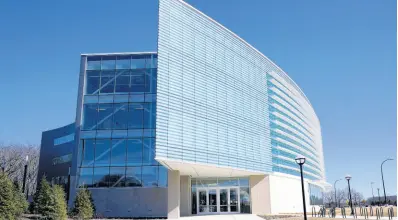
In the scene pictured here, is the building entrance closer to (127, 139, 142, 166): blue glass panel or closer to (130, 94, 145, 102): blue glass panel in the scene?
(127, 139, 142, 166): blue glass panel

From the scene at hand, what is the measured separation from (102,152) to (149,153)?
4586 mm

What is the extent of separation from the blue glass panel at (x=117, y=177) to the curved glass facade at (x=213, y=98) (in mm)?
10368

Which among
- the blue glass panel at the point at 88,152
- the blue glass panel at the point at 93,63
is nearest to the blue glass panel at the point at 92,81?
the blue glass panel at the point at 93,63

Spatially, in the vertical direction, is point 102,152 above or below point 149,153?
above

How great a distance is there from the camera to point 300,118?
2290 inches

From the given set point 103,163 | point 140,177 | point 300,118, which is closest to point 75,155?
point 103,163

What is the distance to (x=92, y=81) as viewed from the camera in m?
38.4

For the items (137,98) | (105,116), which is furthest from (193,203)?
(105,116)

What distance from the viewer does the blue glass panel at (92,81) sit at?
125ft

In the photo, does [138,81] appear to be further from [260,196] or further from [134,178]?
[260,196]

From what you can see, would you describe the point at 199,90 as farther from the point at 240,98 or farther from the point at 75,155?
the point at 75,155

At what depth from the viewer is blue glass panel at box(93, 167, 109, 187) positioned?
35544 millimetres

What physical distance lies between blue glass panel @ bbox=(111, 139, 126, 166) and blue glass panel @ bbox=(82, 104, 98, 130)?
2.99 metres

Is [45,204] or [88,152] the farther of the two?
[88,152]
